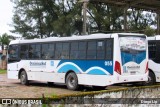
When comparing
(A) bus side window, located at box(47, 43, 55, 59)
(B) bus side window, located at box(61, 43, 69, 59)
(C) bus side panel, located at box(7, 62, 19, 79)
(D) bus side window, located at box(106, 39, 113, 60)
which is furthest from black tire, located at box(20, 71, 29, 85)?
(D) bus side window, located at box(106, 39, 113, 60)

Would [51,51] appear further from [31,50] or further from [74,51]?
[31,50]

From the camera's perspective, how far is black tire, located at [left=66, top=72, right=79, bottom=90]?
1761 cm

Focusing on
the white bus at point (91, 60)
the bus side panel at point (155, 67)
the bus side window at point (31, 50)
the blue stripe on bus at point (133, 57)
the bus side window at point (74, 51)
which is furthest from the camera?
the bus side window at point (31, 50)

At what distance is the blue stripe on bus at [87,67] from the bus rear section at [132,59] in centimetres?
54

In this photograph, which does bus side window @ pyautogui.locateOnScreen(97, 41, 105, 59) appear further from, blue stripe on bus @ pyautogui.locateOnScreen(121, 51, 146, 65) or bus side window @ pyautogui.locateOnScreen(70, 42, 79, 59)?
bus side window @ pyautogui.locateOnScreen(70, 42, 79, 59)

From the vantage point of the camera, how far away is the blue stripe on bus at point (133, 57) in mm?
16312

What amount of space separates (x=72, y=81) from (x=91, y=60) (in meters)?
1.71

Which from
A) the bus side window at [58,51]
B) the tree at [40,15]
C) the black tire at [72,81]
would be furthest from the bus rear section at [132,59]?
the tree at [40,15]

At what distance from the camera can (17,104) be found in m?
10.7

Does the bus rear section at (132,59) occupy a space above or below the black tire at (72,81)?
above

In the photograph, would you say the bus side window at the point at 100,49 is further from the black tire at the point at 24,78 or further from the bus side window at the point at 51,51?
the black tire at the point at 24,78

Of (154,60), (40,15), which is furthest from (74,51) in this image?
(40,15)

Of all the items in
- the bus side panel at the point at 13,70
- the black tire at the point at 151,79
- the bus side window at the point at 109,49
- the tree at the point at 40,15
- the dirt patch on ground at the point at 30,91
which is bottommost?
the dirt patch on ground at the point at 30,91

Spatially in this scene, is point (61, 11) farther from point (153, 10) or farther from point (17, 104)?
point (17, 104)
